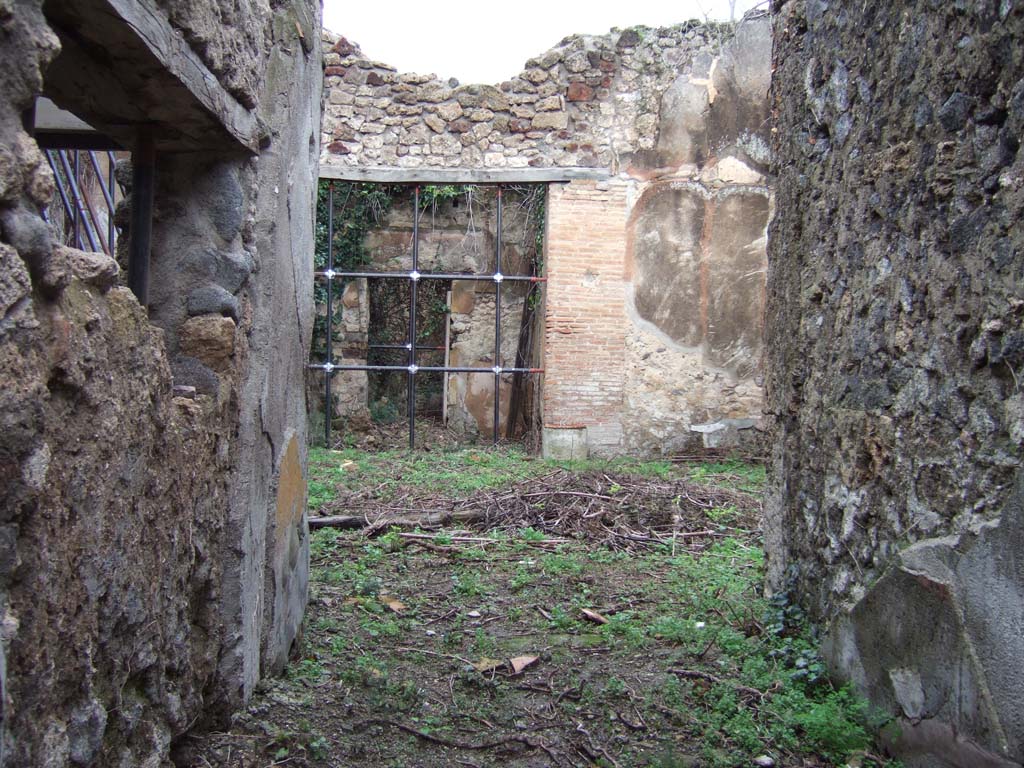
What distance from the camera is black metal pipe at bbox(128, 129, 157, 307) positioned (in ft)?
7.62

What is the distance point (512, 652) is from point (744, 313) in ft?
21.4

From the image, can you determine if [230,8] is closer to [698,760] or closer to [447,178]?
[698,760]

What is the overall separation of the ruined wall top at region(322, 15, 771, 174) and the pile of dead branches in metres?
3.99

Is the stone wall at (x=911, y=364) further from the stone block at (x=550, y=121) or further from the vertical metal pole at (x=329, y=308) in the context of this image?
the vertical metal pole at (x=329, y=308)

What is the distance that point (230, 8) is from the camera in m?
2.25

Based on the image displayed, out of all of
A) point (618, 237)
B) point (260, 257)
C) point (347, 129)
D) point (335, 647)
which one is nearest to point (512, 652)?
point (335, 647)

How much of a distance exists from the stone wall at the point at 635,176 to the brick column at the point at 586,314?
17 millimetres

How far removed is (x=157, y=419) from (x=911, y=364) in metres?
2.12

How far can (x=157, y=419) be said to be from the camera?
1951 mm

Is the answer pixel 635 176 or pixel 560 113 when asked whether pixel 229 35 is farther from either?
pixel 635 176

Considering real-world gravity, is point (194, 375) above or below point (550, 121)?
below

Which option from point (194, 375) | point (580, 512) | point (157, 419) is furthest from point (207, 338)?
point (580, 512)

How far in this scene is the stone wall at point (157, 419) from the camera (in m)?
1.28

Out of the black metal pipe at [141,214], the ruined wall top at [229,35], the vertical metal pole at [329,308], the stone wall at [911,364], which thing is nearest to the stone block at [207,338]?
the black metal pipe at [141,214]
